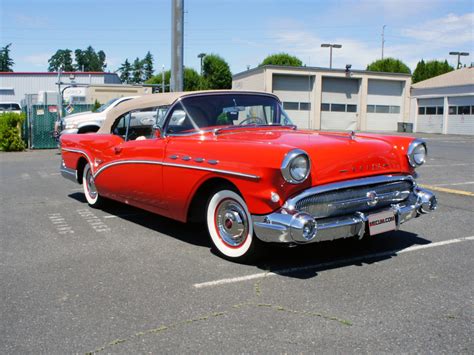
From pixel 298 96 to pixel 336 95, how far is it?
3.53 m

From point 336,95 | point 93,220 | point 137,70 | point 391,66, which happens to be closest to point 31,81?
point 336,95

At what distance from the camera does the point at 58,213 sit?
651 cm

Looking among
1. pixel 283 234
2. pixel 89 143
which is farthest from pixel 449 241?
pixel 89 143

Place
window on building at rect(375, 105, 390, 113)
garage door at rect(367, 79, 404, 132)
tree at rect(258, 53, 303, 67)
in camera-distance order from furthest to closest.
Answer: tree at rect(258, 53, 303, 67) < window on building at rect(375, 105, 390, 113) < garage door at rect(367, 79, 404, 132)

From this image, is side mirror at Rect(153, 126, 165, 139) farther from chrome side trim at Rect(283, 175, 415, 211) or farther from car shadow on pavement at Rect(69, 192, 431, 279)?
chrome side trim at Rect(283, 175, 415, 211)

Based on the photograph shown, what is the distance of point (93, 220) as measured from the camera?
20.0 ft

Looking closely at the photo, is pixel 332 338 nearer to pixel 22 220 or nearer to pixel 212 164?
pixel 212 164

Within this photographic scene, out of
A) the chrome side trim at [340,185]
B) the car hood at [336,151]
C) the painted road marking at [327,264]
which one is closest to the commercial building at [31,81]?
the car hood at [336,151]

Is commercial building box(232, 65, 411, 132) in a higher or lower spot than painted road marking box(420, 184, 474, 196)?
higher

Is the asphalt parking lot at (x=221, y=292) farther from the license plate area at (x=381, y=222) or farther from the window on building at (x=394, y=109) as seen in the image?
the window on building at (x=394, y=109)

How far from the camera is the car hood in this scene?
3.91 metres

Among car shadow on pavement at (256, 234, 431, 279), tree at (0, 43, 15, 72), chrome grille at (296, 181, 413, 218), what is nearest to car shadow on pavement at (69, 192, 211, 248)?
car shadow on pavement at (256, 234, 431, 279)

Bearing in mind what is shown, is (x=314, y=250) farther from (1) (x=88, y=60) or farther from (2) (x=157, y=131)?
(1) (x=88, y=60)

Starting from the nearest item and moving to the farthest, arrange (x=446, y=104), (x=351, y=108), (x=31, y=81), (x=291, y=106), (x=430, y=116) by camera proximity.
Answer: (x=291, y=106) < (x=446, y=104) < (x=351, y=108) < (x=430, y=116) < (x=31, y=81)
